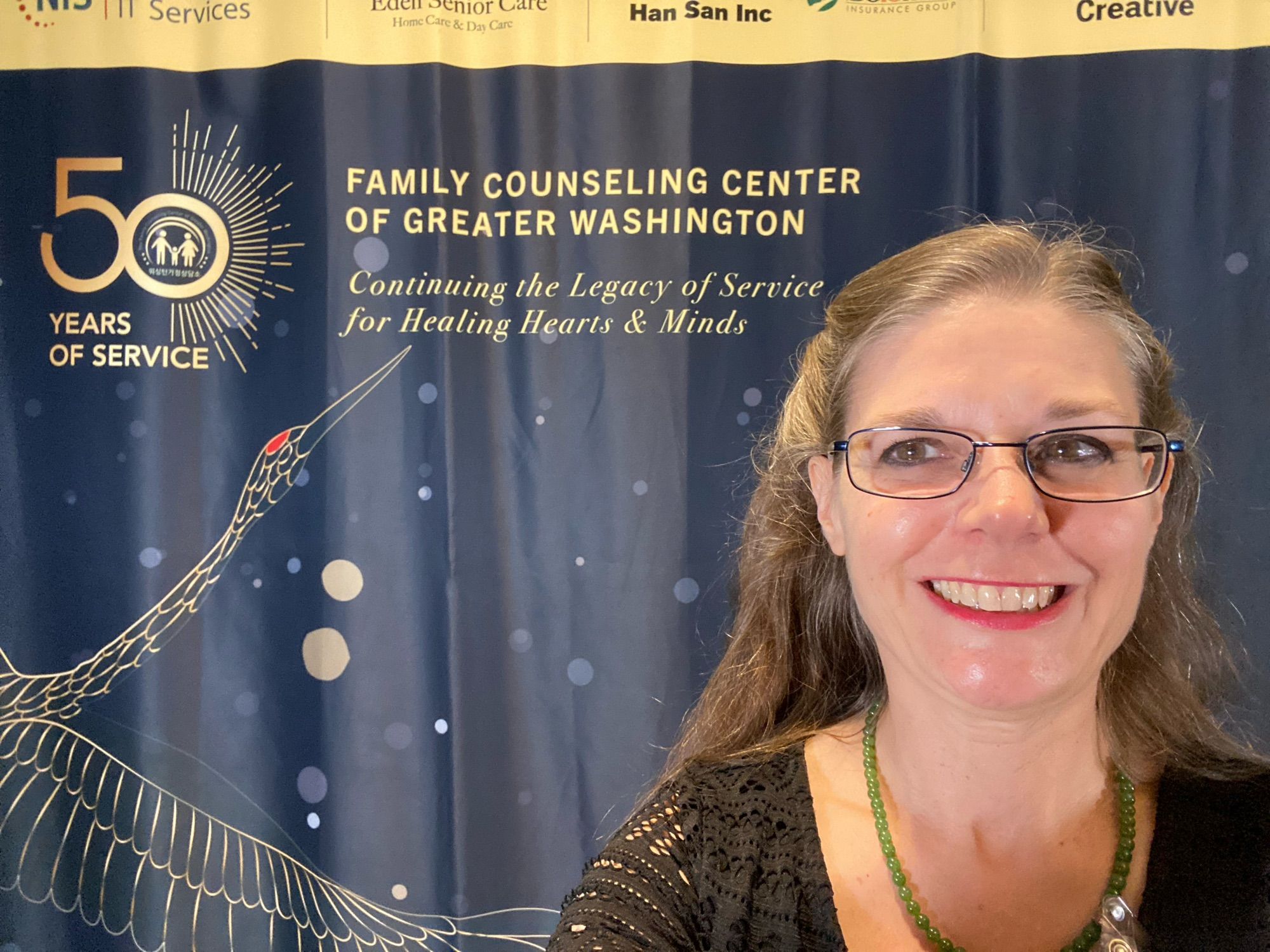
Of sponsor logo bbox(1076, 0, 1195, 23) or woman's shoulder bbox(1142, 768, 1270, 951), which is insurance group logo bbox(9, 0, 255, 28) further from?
woman's shoulder bbox(1142, 768, 1270, 951)

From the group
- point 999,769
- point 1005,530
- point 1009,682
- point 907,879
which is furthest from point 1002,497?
point 907,879

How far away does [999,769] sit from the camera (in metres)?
1.04

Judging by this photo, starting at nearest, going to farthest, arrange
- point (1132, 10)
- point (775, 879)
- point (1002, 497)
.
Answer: point (1002, 497), point (775, 879), point (1132, 10)

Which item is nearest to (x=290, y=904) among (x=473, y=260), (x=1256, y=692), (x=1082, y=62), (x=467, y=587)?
(x=467, y=587)

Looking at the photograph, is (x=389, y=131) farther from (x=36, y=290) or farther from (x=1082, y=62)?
(x=1082, y=62)

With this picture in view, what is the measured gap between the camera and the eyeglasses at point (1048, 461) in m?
0.97

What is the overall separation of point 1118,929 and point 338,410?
1485 millimetres

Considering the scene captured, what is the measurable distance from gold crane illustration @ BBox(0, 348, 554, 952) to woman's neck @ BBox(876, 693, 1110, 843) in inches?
42.9

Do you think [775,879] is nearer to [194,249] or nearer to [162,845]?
[162,845]

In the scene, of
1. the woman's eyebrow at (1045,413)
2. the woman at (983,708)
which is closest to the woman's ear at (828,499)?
the woman at (983,708)

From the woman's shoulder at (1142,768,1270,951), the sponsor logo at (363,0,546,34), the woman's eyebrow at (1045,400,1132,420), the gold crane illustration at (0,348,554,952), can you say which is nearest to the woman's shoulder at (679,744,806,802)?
the woman's shoulder at (1142,768,1270,951)

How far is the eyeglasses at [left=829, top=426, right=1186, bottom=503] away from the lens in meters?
0.97

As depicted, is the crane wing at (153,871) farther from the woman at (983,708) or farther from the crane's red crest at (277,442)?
the woman at (983,708)

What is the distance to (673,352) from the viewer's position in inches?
74.9
